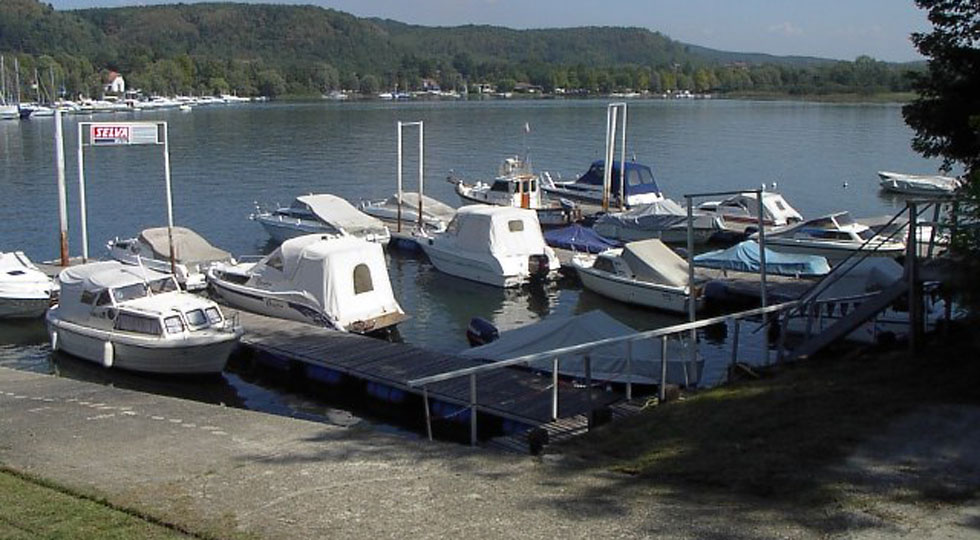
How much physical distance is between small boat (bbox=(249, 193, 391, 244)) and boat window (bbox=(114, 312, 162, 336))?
614 inches

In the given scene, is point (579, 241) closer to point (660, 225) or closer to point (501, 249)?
point (501, 249)

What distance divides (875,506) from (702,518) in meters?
1.59

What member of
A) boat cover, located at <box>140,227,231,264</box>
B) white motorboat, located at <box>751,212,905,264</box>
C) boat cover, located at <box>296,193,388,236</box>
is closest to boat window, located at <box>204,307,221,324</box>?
boat cover, located at <box>140,227,231,264</box>

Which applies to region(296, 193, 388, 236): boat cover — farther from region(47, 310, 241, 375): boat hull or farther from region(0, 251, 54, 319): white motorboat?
region(47, 310, 241, 375): boat hull

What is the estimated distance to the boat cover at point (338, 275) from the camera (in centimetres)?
2522

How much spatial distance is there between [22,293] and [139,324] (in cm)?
703

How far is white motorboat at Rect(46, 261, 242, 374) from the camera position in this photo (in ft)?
73.0

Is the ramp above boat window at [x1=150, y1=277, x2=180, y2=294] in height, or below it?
above

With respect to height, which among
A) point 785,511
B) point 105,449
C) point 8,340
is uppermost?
point 785,511

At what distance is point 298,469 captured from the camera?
11617mm

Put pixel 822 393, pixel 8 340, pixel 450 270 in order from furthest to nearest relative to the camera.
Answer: pixel 450 270 < pixel 8 340 < pixel 822 393

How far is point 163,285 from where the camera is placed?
77.6 feet

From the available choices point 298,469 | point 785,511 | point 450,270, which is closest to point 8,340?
point 450,270

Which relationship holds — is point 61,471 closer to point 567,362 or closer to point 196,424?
point 196,424
